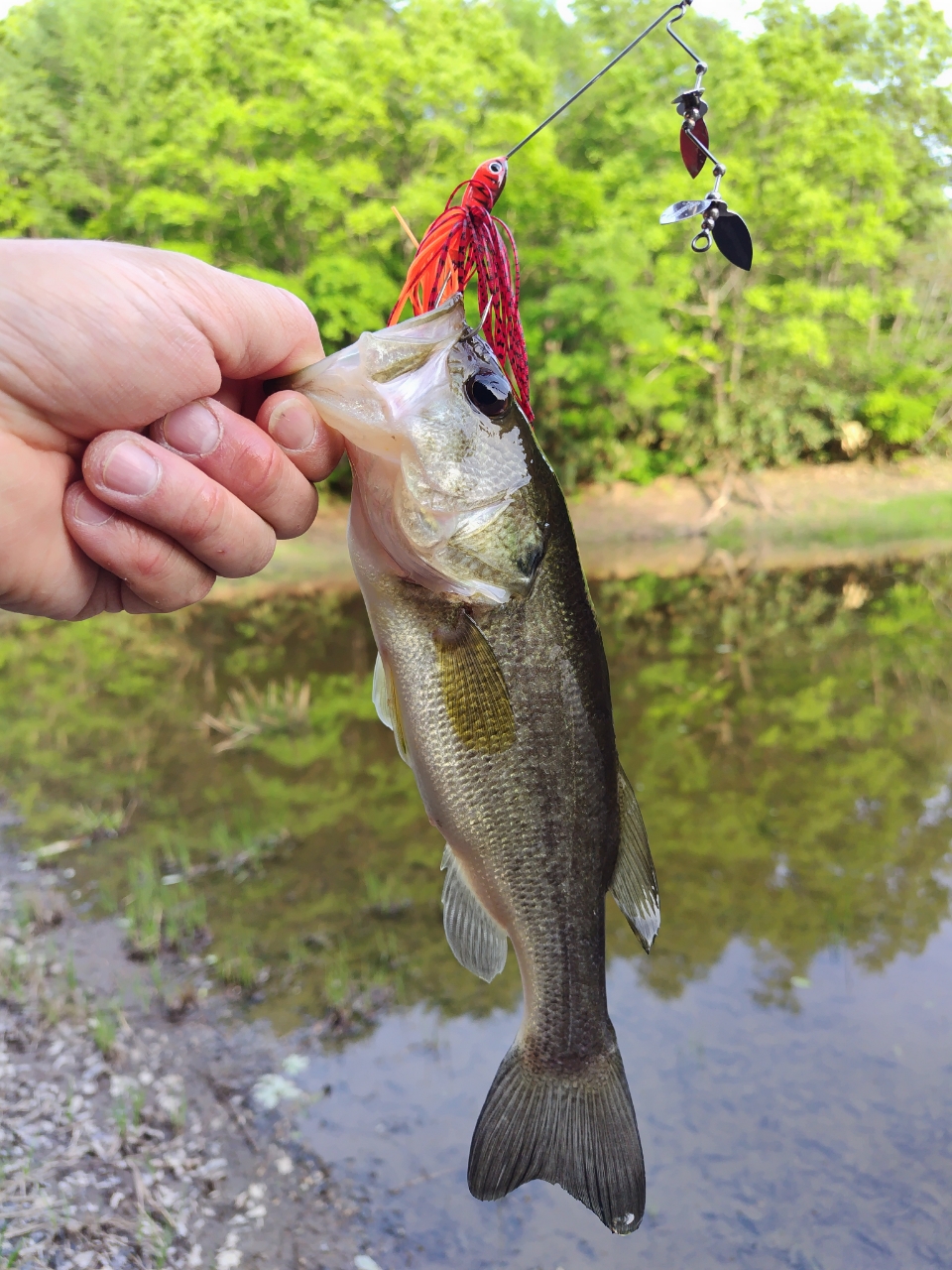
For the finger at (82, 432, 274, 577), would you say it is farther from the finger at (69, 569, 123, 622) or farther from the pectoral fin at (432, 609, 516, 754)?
the pectoral fin at (432, 609, 516, 754)

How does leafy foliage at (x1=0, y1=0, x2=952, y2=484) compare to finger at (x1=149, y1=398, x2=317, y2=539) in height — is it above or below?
below

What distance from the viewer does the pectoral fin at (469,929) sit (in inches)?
84.7

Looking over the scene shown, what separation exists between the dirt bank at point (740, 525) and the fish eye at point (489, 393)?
1606 centimetres

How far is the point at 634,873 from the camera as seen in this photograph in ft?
7.07

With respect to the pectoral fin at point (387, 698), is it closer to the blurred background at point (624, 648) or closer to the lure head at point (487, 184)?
the lure head at point (487, 184)

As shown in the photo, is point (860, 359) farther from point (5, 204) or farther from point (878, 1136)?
point (878, 1136)

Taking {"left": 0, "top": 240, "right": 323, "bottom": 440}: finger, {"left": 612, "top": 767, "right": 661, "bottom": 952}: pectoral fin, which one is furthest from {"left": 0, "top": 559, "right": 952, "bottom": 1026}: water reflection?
{"left": 0, "top": 240, "right": 323, "bottom": 440}: finger

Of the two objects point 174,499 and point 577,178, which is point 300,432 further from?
point 577,178

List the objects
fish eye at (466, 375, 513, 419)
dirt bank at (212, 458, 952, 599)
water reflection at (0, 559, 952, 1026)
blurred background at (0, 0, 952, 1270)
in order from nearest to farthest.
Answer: fish eye at (466, 375, 513, 419) < blurred background at (0, 0, 952, 1270) < water reflection at (0, 559, 952, 1026) < dirt bank at (212, 458, 952, 599)

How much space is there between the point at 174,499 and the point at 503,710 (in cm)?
85

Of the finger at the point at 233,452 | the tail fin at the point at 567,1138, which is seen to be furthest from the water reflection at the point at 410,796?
the finger at the point at 233,452

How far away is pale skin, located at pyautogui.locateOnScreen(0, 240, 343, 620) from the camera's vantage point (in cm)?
179

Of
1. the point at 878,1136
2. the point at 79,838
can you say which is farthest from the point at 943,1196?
the point at 79,838

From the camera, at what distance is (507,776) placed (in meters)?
2.01
